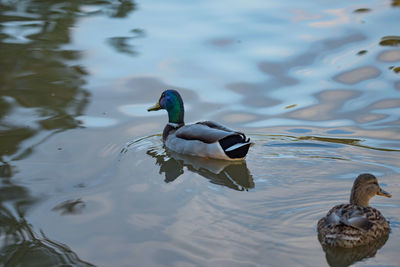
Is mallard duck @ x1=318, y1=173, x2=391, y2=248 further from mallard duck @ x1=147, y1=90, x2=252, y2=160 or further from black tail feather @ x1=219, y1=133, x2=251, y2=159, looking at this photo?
mallard duck @ x1=147, y1=90, x2=252, y2=160

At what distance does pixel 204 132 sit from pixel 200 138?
9cm

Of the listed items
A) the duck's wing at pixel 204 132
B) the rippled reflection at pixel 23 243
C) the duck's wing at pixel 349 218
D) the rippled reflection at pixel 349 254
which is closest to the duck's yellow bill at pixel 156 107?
the duck's wing at pixel 204 132

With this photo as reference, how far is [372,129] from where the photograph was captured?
8414 mm

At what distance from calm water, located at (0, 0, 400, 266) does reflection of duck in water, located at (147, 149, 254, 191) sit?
0.08 feet

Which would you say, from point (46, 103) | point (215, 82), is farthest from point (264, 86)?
point (46, 103)

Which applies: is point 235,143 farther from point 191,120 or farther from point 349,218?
point 349,218

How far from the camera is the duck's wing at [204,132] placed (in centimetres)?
801

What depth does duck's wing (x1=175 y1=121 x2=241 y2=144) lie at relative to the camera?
801 cm

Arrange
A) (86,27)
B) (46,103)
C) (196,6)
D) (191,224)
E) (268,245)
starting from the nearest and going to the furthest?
(268,245) → (191,224) → (46,103) → (86,27) → (196,6)

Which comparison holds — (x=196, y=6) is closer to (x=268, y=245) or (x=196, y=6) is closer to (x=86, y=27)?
(x=86, y=27)

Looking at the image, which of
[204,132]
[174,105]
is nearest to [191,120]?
[174,105]

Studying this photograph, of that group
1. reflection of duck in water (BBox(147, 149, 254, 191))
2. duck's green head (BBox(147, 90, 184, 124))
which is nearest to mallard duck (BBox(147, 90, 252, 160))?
duck's green head (BBox(147, 90, 184, 124))

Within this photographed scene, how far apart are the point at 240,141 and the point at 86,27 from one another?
5860 mm

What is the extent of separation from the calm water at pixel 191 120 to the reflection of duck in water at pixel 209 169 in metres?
0.03
